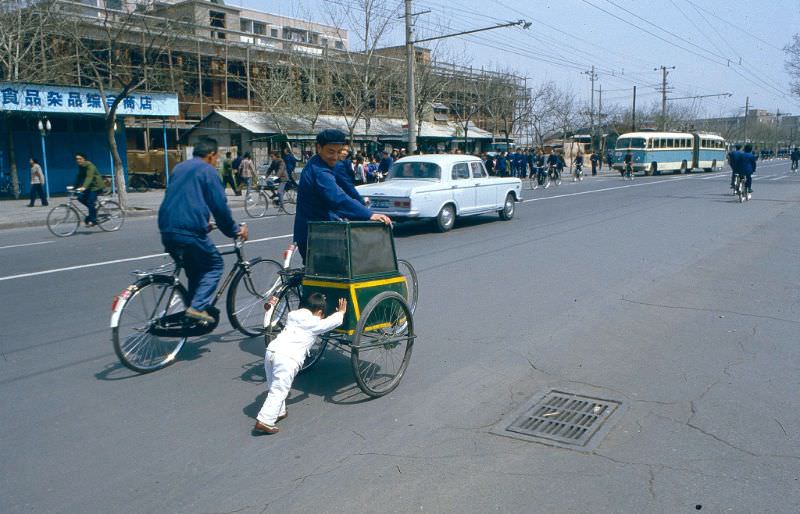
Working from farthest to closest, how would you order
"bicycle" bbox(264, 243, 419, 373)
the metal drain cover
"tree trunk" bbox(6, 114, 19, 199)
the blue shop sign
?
"tree trunk" bbox(6, 114, 19, 199) → the blue shop sign → "bicycle" bbox(264, 243, 419, 373) → the metal drain cover

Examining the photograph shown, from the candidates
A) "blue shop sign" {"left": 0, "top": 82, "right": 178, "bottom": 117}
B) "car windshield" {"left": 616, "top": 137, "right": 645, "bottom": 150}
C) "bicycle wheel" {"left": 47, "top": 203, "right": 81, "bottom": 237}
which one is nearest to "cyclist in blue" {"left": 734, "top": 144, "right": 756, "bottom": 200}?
"bicycle wheel" {"left": 47, "top": 203, "right": 81, "bottom": 237}

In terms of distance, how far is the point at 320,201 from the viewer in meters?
5.61

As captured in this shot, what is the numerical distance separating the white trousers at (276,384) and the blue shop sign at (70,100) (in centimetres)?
2267

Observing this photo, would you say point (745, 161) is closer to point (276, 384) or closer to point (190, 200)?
point (190, 200)

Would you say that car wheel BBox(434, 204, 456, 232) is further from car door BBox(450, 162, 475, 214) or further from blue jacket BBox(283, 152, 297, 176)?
blue jacket BBox(283, 152, 297, 176)

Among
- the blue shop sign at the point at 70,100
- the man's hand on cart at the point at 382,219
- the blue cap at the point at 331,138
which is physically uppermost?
the blue shop sign at the point at 70,100

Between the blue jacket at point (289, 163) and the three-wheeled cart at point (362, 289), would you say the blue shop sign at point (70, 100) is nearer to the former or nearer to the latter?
the blue jacket at point (289, 163)

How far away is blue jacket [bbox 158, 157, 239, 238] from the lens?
5398mm

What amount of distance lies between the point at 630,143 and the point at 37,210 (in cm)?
3641

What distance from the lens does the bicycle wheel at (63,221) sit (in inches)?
561

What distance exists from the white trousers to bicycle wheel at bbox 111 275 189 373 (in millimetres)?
1477

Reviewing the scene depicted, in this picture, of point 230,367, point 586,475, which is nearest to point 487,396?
point 586,475

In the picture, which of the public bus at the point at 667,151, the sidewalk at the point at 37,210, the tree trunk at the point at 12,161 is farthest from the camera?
the public bus at the point at 667,151

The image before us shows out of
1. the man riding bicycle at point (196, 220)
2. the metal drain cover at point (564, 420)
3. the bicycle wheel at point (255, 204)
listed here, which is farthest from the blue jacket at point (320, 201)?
the bicycle wheel at point (255, 204)
